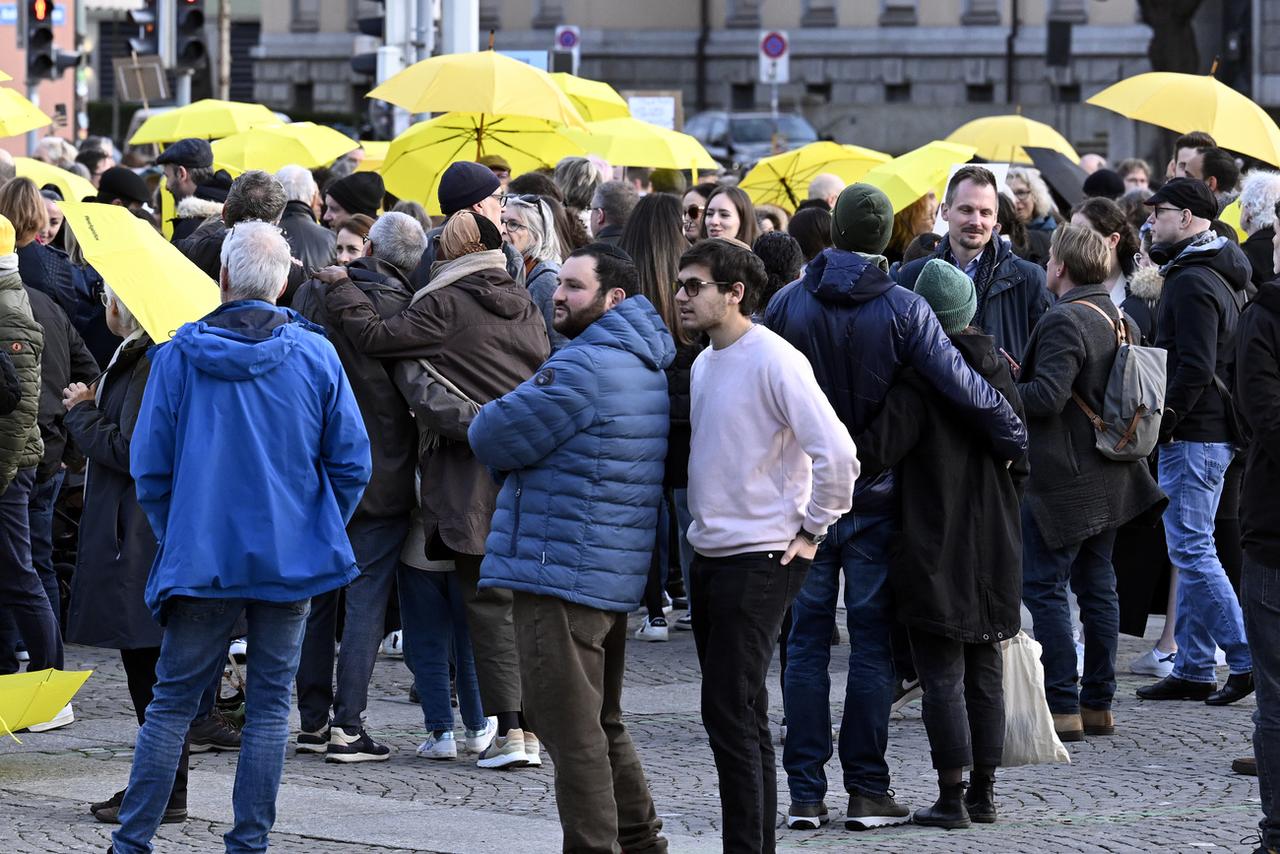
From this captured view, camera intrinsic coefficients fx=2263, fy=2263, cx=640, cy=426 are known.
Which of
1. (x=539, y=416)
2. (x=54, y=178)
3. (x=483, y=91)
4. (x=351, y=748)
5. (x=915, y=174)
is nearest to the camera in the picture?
(x=539, y=416)

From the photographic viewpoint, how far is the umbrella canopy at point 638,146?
48.2 feet

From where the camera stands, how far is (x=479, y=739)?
332 inches

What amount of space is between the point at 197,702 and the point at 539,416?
51.9 inches

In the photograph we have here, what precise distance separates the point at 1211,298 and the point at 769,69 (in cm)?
2652

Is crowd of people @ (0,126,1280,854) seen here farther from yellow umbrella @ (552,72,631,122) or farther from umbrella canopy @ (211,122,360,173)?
yellow umbrella @ (552,72,631,122)

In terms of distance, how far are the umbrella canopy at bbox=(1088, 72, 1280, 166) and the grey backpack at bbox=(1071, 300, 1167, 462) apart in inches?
169

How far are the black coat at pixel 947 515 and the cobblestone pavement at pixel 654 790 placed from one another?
70cm

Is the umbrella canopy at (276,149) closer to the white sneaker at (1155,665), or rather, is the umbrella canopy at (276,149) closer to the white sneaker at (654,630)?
the white sneaker at (654,630)

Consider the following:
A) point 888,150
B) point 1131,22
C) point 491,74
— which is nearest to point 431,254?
point 491,74

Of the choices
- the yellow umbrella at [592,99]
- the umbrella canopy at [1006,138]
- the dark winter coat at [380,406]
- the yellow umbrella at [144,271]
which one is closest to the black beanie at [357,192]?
the dark winter coat at [380,406]

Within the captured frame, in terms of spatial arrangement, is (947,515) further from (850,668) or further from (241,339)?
(241,339)

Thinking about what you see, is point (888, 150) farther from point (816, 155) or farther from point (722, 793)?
point (722, 793)

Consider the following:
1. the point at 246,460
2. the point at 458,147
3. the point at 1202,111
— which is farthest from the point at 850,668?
the point at 458,147

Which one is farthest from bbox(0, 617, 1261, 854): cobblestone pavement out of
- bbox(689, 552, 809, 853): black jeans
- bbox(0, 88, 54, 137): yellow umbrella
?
bbox(0, 88, 54, 137): yellow umbrella
